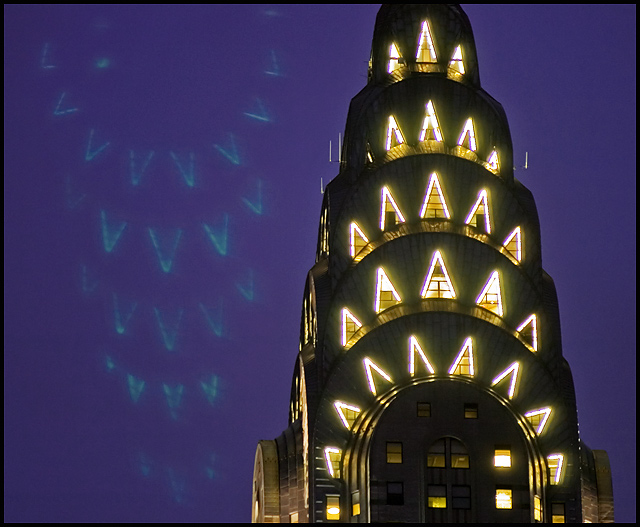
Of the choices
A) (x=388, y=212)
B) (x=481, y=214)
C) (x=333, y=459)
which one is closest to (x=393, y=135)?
(x=388, y=212)

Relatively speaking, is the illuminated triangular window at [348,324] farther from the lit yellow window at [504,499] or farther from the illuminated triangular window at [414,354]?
the lit yellow window at [504,499]

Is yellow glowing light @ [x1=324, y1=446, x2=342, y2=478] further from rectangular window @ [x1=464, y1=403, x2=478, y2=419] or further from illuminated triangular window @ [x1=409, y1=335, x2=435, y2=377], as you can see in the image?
rectangular window @ [x1=464, y1=403, x2=478, y2=419]

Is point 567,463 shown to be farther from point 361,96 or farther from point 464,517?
point 361,96

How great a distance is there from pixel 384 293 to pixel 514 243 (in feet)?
34.8

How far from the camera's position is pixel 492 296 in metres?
138

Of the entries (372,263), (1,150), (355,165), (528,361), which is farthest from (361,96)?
(1,150)

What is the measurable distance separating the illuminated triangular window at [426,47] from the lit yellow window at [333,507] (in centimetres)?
3741

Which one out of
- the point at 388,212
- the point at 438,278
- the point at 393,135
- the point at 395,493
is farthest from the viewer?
the point at 393,135

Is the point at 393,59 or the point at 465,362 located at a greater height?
the point at 393,59

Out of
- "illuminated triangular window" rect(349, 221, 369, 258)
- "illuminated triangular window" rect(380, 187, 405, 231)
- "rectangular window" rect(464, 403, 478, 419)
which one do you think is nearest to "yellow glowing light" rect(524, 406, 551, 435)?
"rectangular window" rect(464, 403, 478, 419)

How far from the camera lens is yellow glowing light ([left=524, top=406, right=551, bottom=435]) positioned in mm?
132500

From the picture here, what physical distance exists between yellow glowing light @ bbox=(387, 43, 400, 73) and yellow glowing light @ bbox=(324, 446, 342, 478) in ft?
109

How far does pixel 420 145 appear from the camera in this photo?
14338 centimetres

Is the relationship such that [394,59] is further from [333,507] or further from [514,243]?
[333,507]
